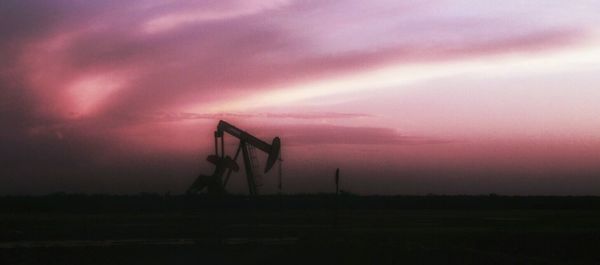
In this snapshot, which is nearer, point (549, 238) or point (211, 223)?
point (549, 238)

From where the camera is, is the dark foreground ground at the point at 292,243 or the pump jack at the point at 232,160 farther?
the pump jack at the point at 232,160

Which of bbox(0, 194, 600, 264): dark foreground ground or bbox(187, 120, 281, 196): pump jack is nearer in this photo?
bbox(0, 194, 600, 264): dark foreground ground

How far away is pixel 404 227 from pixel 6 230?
16725mm

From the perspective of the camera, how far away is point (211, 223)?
37.5m

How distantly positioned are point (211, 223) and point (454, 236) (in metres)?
12.8

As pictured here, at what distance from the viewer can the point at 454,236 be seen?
29.3 meters

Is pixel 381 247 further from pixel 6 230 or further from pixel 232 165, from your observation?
pixel 232 165

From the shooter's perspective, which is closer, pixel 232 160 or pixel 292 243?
pixel 292 243

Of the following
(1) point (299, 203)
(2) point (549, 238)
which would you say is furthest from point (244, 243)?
(1) point (299, 203)

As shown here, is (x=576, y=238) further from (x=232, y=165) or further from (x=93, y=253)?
(x=232, y=165)

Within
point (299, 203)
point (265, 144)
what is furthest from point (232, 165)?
point (299, 203)

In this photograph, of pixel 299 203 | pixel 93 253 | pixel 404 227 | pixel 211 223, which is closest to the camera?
pixel 93 253

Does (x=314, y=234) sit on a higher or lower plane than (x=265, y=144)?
lower

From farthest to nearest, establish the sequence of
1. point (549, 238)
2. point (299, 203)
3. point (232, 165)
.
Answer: point (299, 203), point (232, 165), point (549, 238)
